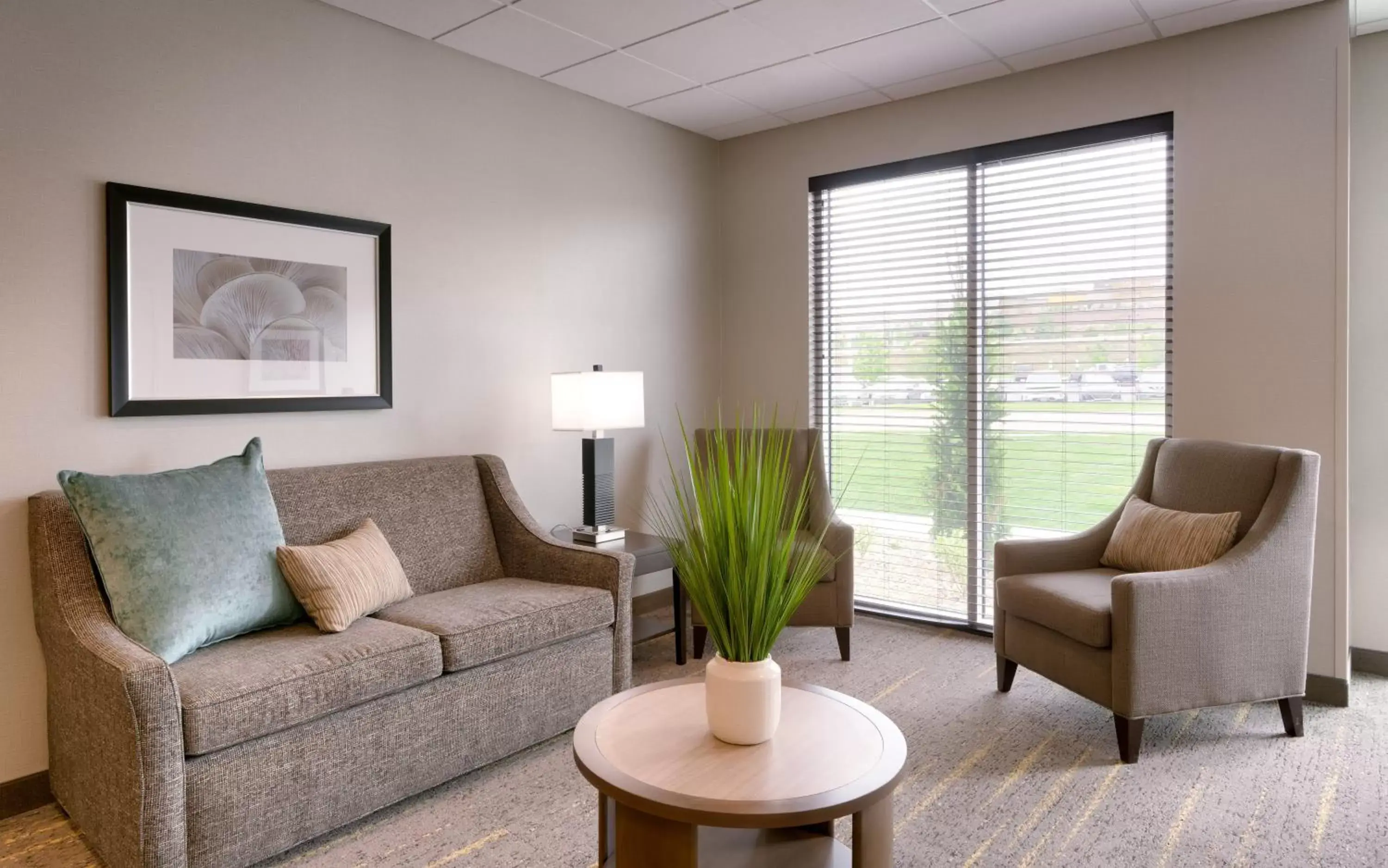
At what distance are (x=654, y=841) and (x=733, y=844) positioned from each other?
0.35 m

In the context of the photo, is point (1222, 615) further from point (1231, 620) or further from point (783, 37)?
point (783, 37)

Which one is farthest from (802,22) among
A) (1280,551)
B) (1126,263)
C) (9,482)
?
Answer: (9,482)

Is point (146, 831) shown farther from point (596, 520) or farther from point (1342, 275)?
point (1342, 275)

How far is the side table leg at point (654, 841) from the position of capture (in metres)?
1.58

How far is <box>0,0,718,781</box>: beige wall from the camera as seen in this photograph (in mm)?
2416

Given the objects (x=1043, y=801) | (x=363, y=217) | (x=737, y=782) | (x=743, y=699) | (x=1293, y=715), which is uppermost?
(x=363, y=217)

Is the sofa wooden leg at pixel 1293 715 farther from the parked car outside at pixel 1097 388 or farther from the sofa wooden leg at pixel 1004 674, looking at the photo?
the parked car outside at pixel 1097 388

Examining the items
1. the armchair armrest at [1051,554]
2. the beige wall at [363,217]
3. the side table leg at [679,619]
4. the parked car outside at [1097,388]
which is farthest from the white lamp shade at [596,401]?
the parked car outside at [1097,388]

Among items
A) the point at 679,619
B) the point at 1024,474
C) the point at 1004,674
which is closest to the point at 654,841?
the point at 679,619

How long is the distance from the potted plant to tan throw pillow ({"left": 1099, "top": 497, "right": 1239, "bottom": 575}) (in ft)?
5.41

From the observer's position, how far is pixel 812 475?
12.6 feet

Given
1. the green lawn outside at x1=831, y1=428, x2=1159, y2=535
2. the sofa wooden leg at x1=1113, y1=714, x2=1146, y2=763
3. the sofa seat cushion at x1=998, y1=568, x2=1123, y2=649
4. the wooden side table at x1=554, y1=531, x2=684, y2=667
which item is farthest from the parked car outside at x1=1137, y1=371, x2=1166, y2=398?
the wooden side table at x1=554, y1=531, x2=684, y2=667

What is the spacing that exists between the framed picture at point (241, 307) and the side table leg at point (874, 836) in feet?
7.44

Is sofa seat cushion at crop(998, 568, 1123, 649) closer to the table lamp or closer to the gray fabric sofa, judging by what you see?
the gray fabric sofa
